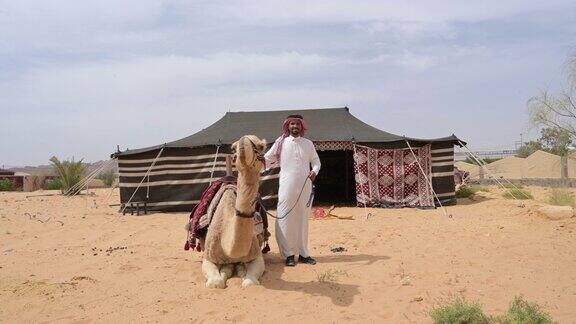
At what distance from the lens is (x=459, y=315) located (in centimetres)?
382

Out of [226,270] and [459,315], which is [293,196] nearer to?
[226,270]

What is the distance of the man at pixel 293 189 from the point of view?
226 inches

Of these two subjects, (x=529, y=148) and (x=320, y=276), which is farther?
(x=529, y=148)

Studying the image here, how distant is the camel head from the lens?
3877mm

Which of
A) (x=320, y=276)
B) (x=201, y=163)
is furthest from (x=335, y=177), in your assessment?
(x=320, y=276)

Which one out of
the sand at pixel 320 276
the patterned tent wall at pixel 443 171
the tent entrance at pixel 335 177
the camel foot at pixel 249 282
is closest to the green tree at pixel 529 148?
the tent entrance at pixel 335 177

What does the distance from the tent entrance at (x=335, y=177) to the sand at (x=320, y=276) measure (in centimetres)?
630

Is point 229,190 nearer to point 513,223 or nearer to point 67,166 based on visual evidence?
point 513,223

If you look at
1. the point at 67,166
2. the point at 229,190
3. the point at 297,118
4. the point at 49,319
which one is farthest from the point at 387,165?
the point at 67,166

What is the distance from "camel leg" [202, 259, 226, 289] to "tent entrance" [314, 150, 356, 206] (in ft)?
33.3

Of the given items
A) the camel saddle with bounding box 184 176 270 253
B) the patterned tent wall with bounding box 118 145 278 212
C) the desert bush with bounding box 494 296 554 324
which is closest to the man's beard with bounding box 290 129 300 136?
the camel saddle with bounding box 184 176 270 253

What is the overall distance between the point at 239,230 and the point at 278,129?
9.36 meters

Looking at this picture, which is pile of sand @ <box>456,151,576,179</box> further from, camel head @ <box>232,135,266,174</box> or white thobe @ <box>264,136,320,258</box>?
camel head @ <box>232,135,266,174</box>

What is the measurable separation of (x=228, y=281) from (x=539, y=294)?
9.41ft
